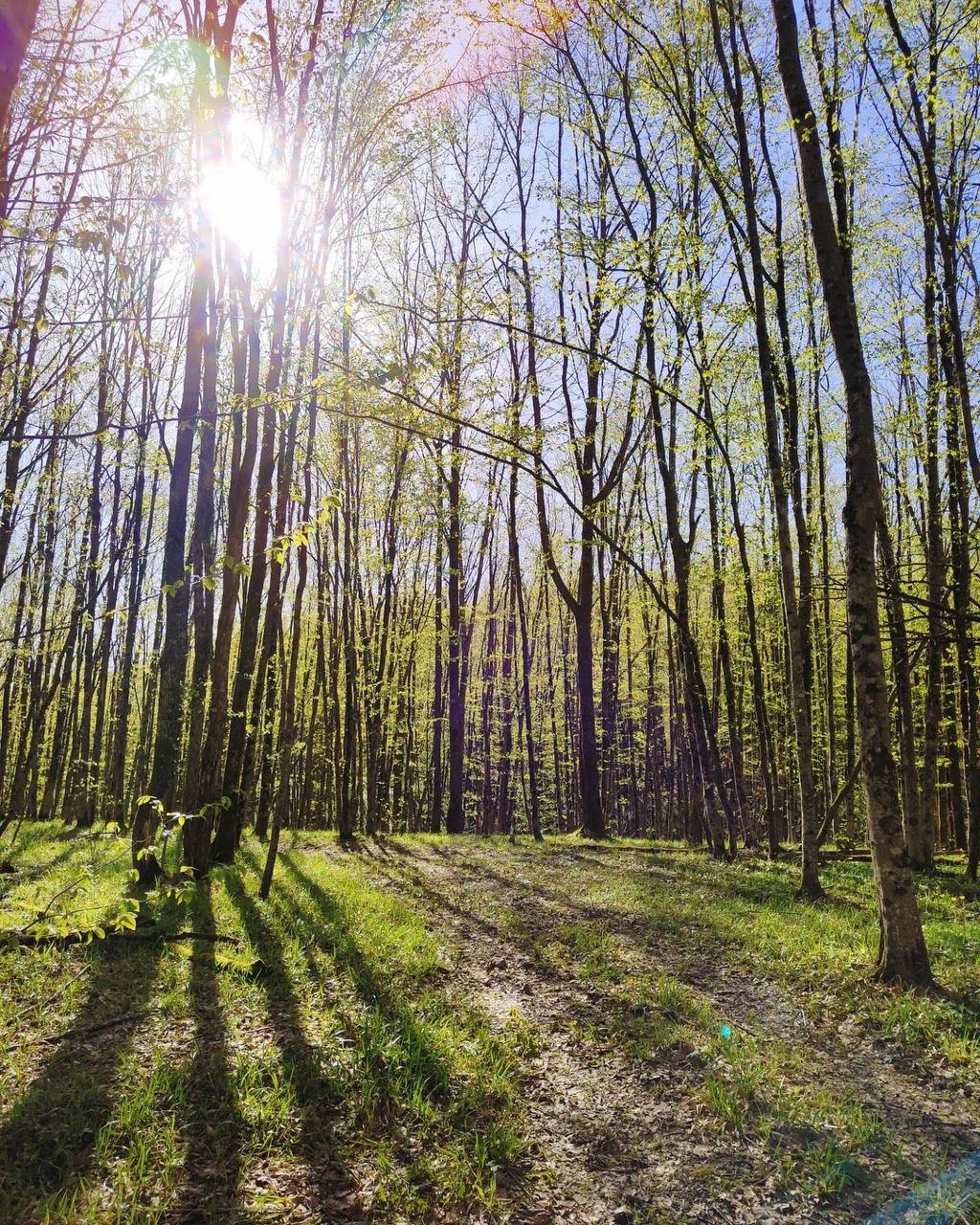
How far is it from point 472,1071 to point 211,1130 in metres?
1.59

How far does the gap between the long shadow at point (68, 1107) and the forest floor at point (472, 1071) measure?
15 mm

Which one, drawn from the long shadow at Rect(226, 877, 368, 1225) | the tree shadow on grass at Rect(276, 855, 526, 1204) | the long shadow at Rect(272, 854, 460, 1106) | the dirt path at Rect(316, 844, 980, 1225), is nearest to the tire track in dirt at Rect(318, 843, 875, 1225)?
the dirt path at Rect(316, 844, 980, 1225)

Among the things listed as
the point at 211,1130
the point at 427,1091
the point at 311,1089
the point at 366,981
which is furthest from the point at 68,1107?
the point at 366,981

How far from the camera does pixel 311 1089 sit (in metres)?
3.97

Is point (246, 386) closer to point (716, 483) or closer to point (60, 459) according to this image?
point (716, 483)

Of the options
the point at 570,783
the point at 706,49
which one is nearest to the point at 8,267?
the point at 706,49

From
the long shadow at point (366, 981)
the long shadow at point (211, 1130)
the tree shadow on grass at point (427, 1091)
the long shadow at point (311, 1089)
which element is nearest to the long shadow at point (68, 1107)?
the long shadow at point (211, 1130)

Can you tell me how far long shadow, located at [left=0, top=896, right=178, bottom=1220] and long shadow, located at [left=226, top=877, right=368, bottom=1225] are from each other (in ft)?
3.13

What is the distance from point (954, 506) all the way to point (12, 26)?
44.1 ft

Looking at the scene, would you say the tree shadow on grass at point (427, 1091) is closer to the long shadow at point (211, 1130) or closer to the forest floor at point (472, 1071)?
the forest floor at point (472, 1071)

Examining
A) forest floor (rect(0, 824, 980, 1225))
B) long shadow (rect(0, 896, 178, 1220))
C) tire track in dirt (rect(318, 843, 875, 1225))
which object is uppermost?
long shadow (rect(0, 896, 178, 1220))

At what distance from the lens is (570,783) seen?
3850 centimetres

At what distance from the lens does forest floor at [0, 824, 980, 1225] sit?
3.23 m

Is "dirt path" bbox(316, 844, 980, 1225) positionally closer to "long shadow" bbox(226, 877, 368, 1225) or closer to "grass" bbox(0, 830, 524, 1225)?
"grass" bbox(0, 830, 524, 1225)
